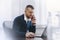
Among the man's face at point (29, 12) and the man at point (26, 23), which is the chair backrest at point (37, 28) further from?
the man's face at point (29, 12)

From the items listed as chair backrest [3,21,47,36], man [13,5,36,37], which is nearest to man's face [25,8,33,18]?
man [13,5,36,37]

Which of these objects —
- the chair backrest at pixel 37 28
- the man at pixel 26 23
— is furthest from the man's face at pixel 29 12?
the chair backrest at pixel 37 28

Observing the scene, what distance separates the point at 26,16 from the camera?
1.94 m

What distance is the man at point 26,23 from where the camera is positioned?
1.92 meters

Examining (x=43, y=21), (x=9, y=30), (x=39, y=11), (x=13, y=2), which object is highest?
(x=13, y=2)

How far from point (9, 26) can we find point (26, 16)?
Answer: 0.29 metres

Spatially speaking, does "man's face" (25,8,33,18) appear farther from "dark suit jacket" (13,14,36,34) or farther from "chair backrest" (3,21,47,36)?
"chair backrest" (3,21,47,36)

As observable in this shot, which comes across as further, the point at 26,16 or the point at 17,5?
the point at 17,5

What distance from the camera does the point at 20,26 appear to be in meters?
2.00

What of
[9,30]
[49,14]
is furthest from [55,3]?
[9,30]

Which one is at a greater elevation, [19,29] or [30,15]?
[30,15]

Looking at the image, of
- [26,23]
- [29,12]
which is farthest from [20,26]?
[29,12]

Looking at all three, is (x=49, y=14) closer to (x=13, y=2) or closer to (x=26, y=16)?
(x=26, y=16)

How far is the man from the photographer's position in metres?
1.92
